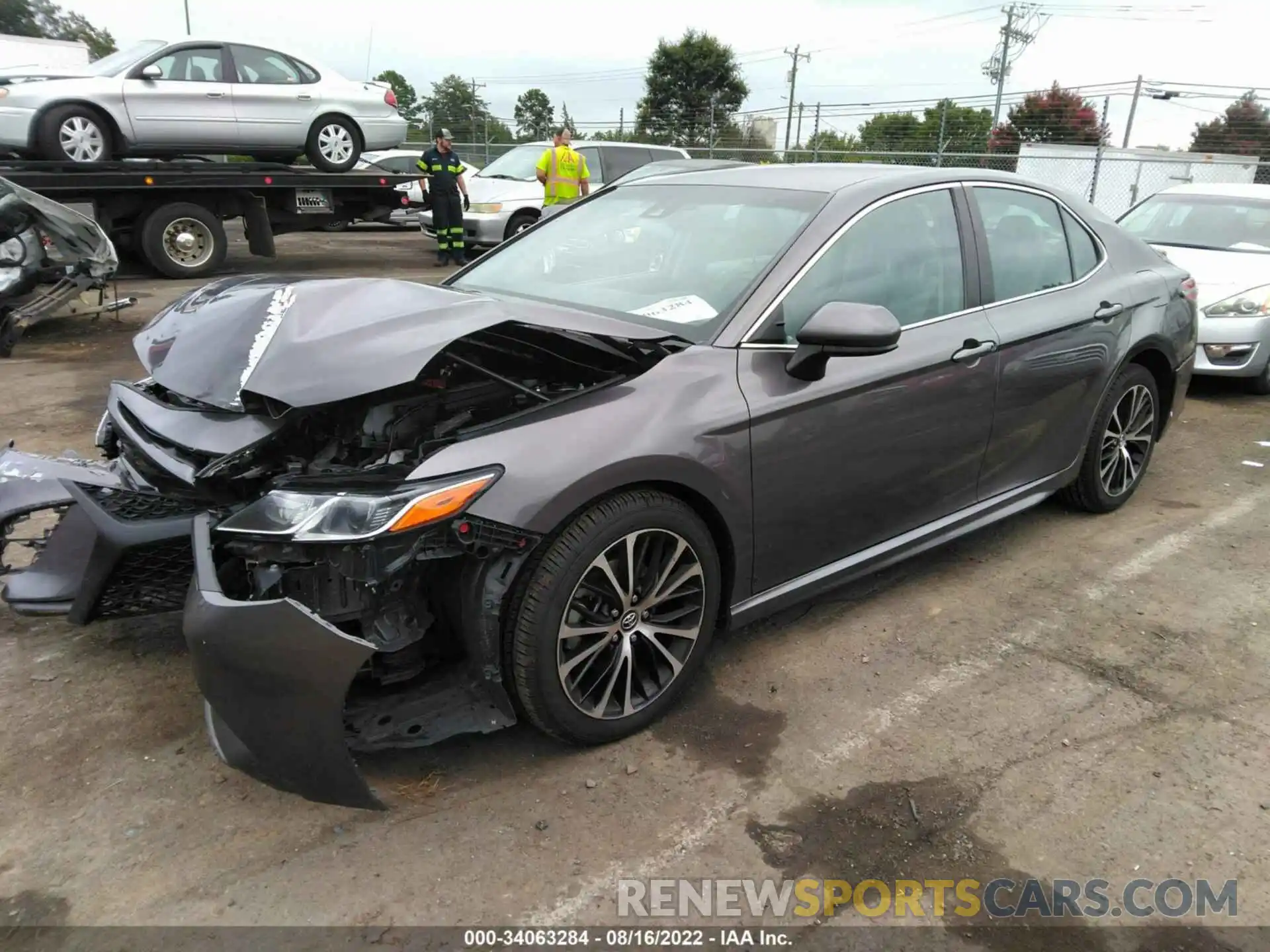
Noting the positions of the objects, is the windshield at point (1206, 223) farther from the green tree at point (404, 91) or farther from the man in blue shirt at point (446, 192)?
the green tree at point (404, 91)

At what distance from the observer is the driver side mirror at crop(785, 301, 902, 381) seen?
271 centimetres

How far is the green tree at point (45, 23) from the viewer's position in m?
53.0

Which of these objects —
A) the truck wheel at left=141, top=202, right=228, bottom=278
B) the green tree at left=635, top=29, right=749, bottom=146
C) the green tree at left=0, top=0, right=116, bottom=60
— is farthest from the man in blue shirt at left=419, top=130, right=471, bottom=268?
the green tree at left=0, top=0, right=116, bottom=60

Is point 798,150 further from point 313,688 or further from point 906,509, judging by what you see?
point 313,688

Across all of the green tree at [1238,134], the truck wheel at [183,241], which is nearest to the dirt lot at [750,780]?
the truck wheel at [183,241]

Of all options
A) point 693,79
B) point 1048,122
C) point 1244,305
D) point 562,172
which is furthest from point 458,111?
point 1244,305

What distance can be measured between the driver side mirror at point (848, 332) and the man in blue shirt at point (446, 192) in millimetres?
10631

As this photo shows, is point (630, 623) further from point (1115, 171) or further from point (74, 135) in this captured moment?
point (1115, 171)

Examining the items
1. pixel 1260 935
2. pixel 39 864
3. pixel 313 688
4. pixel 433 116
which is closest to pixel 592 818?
pixel 313 688

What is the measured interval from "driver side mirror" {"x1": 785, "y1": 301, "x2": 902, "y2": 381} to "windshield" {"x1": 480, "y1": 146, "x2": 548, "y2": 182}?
12.0 meters

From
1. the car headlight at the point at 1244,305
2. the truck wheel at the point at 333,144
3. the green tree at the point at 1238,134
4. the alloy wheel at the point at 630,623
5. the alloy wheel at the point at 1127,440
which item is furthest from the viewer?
the green tree at the point at 1238,134

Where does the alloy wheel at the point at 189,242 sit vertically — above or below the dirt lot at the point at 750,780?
above

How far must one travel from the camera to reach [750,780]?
2.59m

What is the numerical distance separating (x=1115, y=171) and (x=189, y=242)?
1552cm
